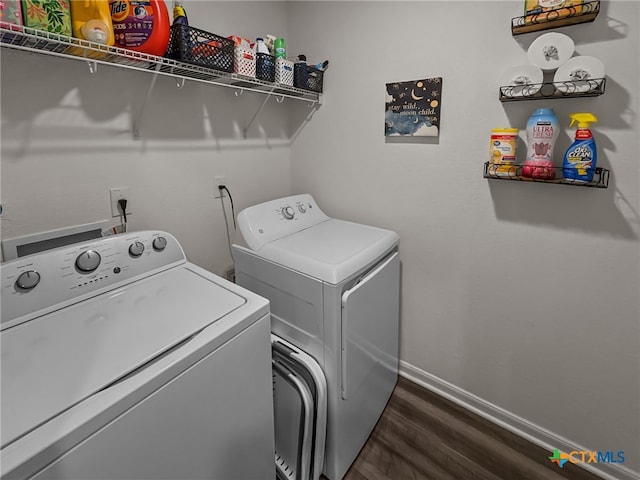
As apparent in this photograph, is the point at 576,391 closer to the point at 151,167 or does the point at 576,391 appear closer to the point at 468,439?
the point at 468,439

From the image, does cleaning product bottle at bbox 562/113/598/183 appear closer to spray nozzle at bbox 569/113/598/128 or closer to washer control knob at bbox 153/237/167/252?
spray nozzle at bbox 569/113/598/128

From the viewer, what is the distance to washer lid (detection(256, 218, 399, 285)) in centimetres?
137

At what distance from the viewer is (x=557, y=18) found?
1.25 metres

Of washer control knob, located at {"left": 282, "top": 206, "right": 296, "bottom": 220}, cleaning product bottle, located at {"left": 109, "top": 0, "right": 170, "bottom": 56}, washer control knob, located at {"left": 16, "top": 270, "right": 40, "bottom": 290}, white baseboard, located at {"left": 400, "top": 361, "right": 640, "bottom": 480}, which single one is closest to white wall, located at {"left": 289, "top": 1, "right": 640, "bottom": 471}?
white baseboard, located at {"left": 400, "top": 361, "right": 640, "bottom": 480}

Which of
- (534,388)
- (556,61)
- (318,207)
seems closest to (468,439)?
(534,388)

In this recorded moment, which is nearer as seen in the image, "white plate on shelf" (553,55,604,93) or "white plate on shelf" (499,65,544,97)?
"white plate on shelf" (553,55,604,93)

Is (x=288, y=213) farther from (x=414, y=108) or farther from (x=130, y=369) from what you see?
(x=130, y=369)

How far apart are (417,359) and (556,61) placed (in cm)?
160

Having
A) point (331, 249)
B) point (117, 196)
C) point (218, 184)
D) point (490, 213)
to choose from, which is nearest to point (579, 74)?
point (490, 213)

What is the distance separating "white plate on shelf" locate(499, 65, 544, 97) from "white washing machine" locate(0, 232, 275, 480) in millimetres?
1278

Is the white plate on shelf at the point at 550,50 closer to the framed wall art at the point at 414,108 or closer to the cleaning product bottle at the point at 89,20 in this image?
the framed wall art at the point at 414,108

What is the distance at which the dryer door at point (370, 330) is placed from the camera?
1427 millimetres

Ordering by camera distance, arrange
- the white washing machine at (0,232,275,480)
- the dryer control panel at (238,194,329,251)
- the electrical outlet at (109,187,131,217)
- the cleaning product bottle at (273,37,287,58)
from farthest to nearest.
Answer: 1. the cleaning product bottle at (273,37,287,58)
2. the dryer control panel at (238,194,329,251)
3. the electrical outlet at (109,187,131,217)
4. the white washing machine at (0,232,275,480)

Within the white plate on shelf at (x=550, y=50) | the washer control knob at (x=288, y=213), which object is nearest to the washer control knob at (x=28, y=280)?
the washer control knob at (x=288, y=213)
